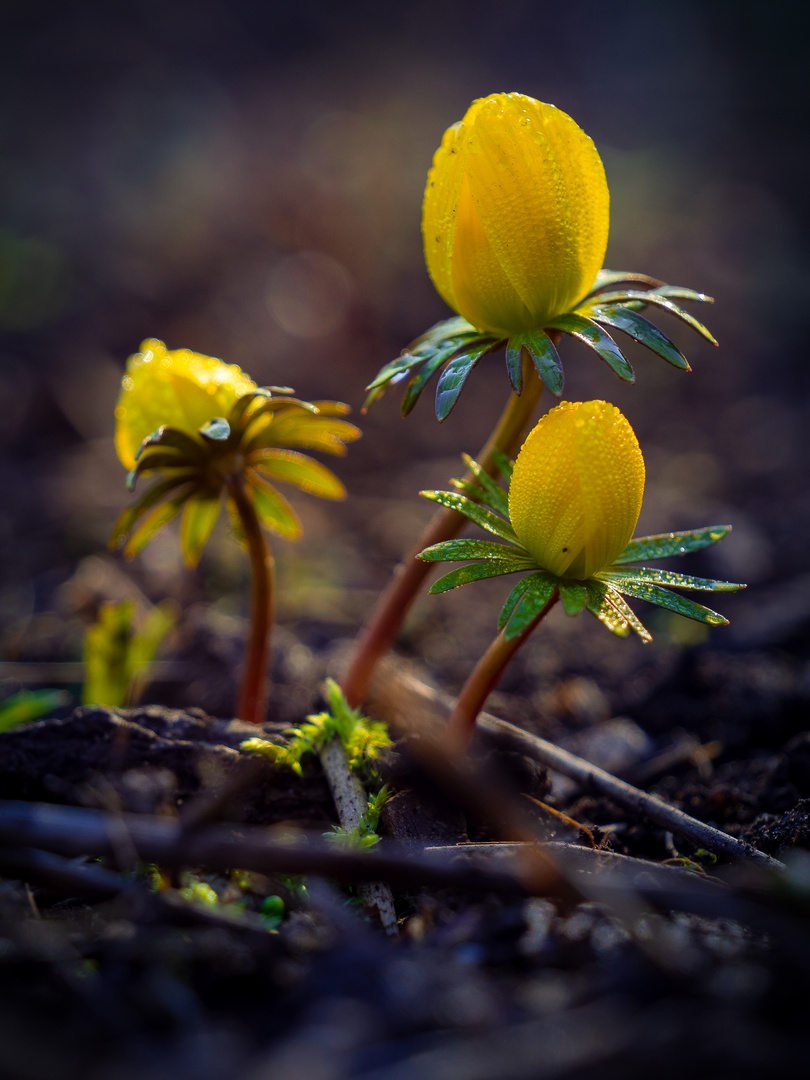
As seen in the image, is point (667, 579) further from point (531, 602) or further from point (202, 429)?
point (202, 429)

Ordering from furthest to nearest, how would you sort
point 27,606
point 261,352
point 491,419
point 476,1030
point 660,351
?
point 261,352 < point 491,419 < point 27,606 < point 660,351 < point 476,1030

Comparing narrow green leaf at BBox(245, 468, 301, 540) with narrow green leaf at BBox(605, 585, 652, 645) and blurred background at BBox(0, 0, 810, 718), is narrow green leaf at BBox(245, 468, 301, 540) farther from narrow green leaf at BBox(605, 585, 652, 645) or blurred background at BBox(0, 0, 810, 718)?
narrow green leaf at BBox(605, 585, 652, 645)

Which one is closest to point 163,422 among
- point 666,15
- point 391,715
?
point 391,715

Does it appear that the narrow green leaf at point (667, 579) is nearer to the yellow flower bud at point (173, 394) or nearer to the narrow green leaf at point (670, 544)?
the narrow green leaf at point (670, 544)

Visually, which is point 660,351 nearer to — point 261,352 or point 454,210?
point 454,210

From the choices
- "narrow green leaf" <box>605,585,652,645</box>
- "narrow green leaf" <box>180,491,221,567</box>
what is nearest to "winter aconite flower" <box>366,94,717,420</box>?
"narrow green leaf" <box>605,585,652,645</box>

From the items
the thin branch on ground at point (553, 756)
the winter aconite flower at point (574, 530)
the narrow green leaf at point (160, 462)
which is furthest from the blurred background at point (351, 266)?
the winter aconite flower at point (574, 530)
